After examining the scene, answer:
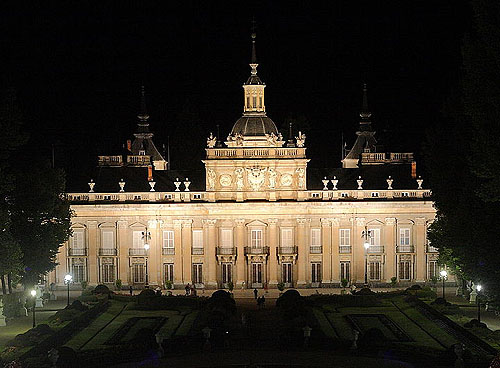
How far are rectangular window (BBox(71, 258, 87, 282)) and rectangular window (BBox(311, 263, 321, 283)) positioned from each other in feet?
61.5

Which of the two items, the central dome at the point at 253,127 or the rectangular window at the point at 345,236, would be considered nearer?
the central dome at the point at 253,127

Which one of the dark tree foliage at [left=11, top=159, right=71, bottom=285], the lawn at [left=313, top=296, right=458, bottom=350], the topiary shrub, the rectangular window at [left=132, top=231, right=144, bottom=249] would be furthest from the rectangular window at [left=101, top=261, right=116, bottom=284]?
the lawn at [left=313, top=296, right=458, bottom=350]

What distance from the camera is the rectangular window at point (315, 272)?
102812 millimetres

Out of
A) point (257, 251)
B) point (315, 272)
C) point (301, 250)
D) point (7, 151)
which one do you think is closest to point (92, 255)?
point (257, 251)

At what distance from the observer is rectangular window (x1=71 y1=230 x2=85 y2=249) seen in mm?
102375

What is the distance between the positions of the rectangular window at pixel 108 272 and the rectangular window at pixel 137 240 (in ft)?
8.02

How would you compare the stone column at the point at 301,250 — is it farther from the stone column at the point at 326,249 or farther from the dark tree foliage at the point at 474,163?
the dark tree foliage at the point at 474,163

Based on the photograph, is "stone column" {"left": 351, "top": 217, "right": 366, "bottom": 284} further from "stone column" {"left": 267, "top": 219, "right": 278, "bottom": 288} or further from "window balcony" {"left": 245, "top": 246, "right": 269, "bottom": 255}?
"window balcony" {"left": 245, "top": 246, "right": 269, "bottom": 255}

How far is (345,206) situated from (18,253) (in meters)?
35.1

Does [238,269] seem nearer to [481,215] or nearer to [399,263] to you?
[399,263]

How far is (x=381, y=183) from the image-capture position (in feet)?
341

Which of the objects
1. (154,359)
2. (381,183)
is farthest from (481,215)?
(381,183)

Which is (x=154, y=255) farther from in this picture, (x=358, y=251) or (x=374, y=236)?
(x=374, y=236)

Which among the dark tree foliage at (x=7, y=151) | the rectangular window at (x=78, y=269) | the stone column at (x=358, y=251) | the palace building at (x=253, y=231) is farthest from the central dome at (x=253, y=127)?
the dark tree foliage at (x=7, y=151)
